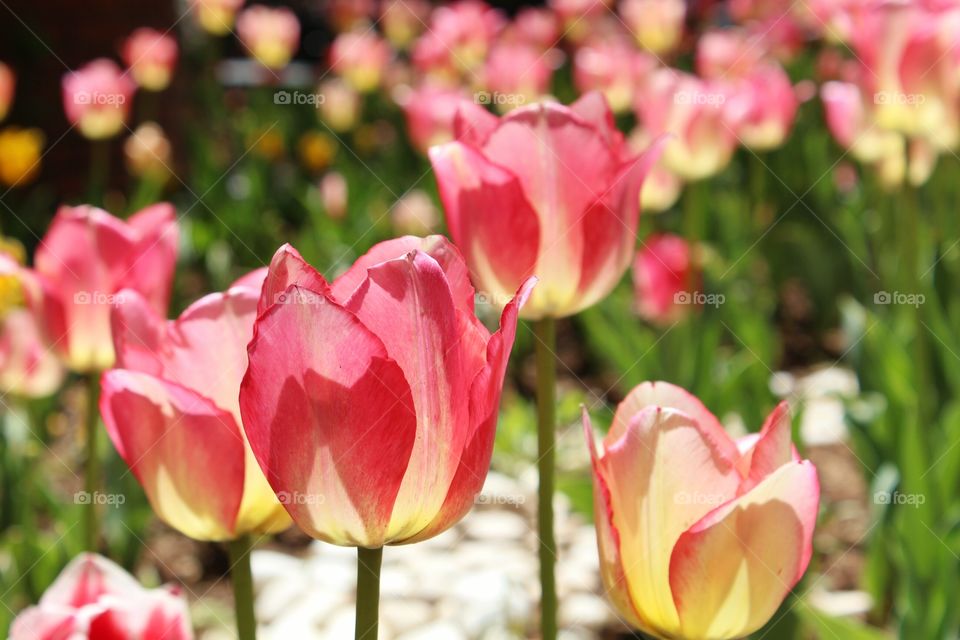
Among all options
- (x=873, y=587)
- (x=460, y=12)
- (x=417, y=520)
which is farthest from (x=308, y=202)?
(x=417, y=520)

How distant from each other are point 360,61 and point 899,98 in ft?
9.91

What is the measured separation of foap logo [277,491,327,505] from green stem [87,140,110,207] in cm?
292

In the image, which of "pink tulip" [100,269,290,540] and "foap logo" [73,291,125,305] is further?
"foap logo" [73,291,125,305]

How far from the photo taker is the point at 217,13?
446 centimetres

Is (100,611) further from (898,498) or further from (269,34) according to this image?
(269,34)

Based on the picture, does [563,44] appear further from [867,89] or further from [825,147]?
[867,89]

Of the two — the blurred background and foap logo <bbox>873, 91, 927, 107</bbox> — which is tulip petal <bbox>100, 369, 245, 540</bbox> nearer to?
the blurred background

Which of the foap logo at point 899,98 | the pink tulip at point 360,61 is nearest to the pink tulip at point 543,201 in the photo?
the foap logo at point 899,98

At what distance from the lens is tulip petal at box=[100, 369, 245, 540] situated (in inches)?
26.3

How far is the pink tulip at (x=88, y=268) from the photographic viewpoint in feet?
3.82

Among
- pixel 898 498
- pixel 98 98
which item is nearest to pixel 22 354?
pixel 898 498

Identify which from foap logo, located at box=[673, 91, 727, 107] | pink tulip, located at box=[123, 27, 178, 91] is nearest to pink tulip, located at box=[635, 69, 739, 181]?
foap logo, located at box=[673, 91, 727, 107]

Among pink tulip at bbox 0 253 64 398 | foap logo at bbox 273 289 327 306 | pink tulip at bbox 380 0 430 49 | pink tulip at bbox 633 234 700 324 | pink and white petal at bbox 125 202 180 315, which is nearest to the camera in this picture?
foap logo at bbox 273 289 327 306

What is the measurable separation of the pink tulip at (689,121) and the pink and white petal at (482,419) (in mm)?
1839
